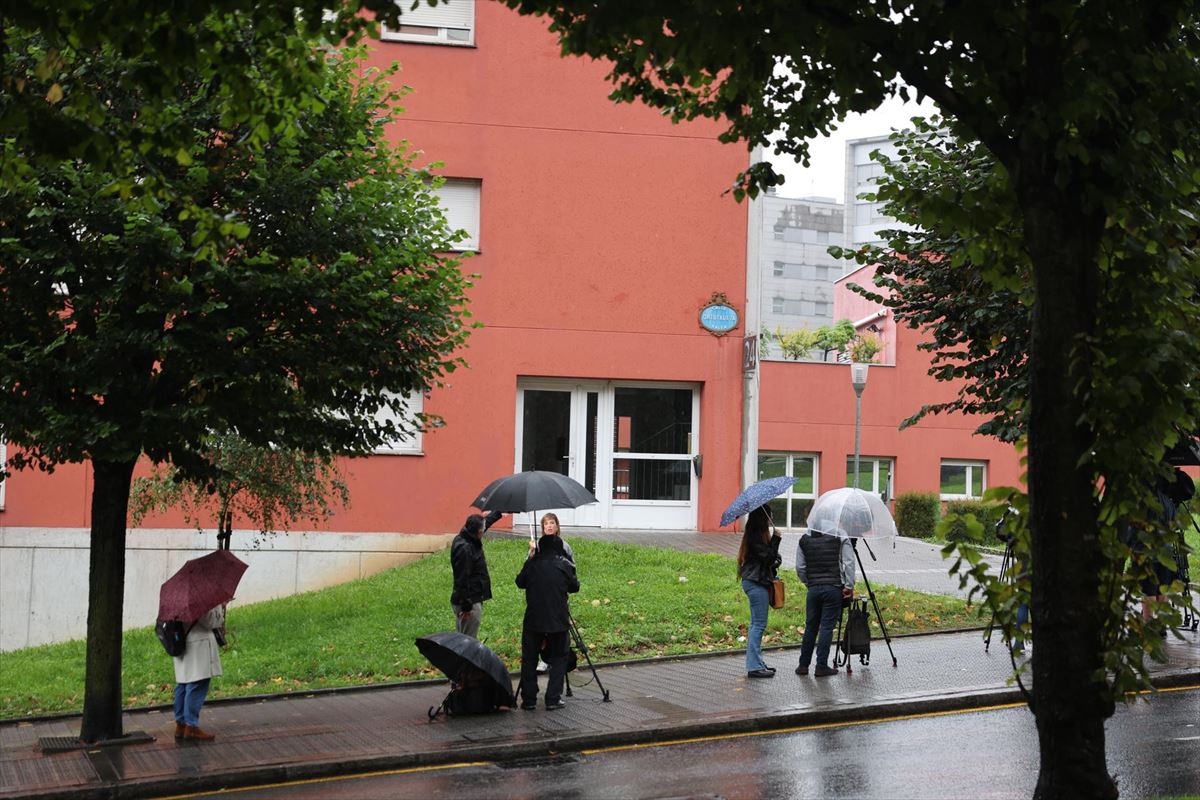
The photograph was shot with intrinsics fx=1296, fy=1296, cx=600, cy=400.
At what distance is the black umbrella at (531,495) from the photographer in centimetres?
1220

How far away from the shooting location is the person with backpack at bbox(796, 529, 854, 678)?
12.9 meters

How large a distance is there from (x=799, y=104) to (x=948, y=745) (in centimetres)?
522

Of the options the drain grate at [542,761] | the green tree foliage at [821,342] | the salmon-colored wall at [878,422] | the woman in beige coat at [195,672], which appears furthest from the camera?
the green tree foliage at [821,342]

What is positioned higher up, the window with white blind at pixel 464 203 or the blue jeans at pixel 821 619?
the window with white blind at pixel 464 203

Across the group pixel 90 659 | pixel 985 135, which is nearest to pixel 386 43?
pixel 90 659

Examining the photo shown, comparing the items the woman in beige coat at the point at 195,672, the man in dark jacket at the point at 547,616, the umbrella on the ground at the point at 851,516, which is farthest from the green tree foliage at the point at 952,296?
the woman in beige coat at the point at 195,672

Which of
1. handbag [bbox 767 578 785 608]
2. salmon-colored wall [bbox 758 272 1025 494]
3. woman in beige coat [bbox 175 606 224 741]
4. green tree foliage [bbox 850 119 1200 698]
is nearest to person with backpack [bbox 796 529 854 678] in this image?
handbag [bbox 767 578 785 608]

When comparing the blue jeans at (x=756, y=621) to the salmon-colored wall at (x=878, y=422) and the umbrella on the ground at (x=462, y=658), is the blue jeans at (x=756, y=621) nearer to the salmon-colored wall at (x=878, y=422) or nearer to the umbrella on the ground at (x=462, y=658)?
the umbrella on the ground at (x=462, y=658)

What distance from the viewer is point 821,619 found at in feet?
42.9

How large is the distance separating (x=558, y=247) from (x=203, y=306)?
1292 cm

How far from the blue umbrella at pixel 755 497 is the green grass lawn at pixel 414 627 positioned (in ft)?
8.02

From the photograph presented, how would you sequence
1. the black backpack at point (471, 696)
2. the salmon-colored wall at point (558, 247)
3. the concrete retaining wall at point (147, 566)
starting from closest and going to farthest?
the black backpack at point (471, 696) < the concrete retaining wall at point (147, 566) < the salmon-colored wall at point (558, 247)

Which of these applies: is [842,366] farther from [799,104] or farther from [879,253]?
[799,104]

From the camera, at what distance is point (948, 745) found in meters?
9.98
